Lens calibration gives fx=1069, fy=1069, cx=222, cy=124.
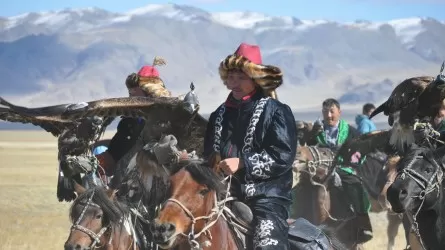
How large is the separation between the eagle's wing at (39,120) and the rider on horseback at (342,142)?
17.3 ft

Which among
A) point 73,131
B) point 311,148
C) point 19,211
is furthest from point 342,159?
point 19,211

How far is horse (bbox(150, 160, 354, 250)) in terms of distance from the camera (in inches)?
238

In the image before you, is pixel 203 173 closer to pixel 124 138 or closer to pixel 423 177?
pixel 423 177

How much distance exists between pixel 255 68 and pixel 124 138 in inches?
95.4

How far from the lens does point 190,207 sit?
20.4 ft

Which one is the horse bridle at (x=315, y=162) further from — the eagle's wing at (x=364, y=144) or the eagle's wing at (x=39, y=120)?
the eagle's wing at (x=39, y=120)

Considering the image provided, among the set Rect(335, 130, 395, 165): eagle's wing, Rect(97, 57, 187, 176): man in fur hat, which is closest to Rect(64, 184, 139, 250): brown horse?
Rect(97, 57, 187, 176): man in fur hat

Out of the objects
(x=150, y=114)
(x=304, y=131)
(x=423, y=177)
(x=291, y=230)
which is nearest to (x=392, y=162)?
(x=304, y=131)

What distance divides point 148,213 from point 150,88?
1.74 meters

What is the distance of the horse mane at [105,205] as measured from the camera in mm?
7262

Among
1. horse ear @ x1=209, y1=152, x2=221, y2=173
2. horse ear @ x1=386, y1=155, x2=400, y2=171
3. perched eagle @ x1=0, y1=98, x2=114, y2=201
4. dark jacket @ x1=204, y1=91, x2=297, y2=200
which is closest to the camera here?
horse ear @ x1=209, y1=152, x2=221, y2=173

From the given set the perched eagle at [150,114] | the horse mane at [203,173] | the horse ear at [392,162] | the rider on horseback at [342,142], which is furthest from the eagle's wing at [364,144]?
the horse mane at [203,173]

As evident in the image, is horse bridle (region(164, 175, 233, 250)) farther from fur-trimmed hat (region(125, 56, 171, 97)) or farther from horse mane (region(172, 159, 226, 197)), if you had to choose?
fur-trimmed hat (region(125, 56, 171, 97))

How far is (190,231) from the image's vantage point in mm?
6211
